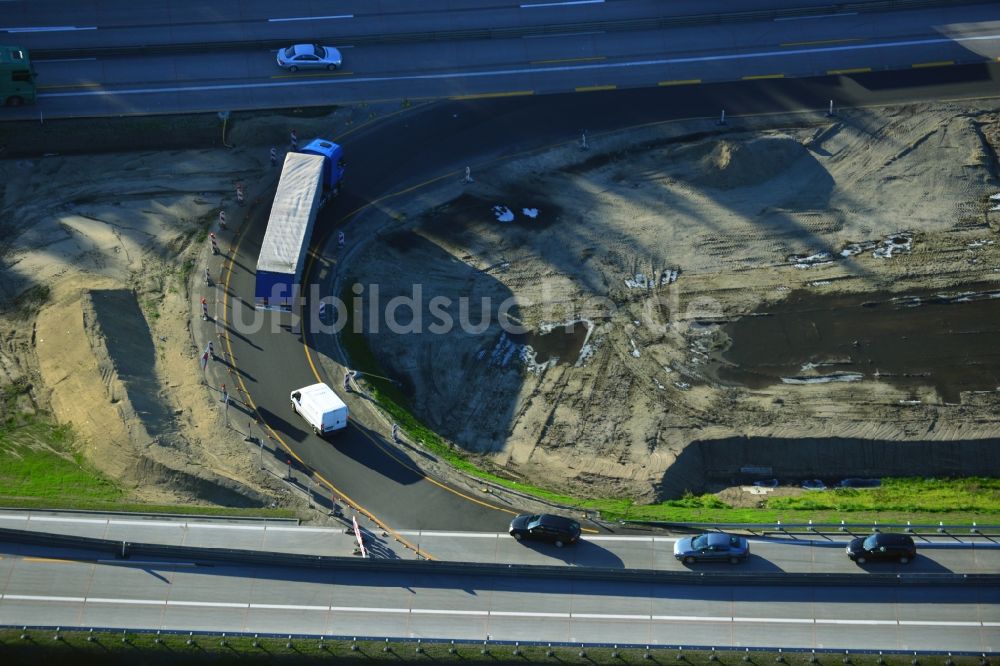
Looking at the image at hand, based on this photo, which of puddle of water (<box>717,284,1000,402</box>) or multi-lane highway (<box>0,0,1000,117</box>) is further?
multi-lane highway (<box>0,0,1000,117</box>)

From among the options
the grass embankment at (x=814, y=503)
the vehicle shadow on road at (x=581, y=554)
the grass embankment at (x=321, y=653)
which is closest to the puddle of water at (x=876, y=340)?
the grass embankment at (x=814, y=503)

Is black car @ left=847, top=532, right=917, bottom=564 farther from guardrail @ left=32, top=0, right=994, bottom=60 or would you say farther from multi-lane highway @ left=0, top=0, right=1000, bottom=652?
guardrail @ left=32, top=0, right=994, bottom=60

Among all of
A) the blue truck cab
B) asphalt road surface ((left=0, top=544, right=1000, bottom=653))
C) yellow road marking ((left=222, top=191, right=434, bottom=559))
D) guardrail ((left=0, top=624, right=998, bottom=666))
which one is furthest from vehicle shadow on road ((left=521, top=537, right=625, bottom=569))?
the blue truck cab

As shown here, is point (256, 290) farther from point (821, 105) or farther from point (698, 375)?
point (821, 105)

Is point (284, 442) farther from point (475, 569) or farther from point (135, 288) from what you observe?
point (135, 288)

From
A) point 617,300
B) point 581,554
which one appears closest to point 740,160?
point 617,300

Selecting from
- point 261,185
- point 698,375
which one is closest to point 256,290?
point 261,185

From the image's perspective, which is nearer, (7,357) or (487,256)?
(7,357)
